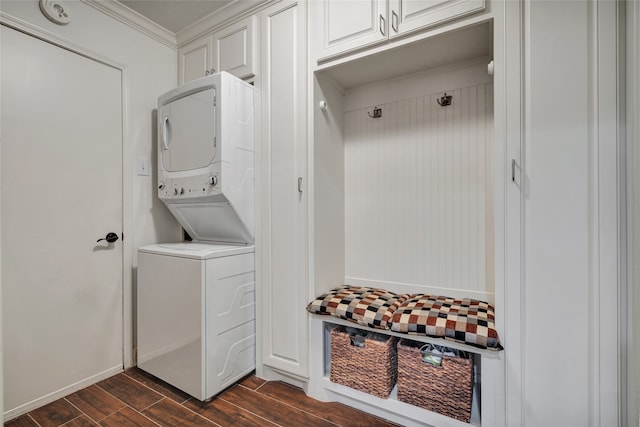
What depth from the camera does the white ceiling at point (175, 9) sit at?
6.39 feet

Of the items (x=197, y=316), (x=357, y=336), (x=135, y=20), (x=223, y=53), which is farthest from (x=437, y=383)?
(x=135, y=20)

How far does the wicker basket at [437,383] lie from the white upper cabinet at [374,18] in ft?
5.17

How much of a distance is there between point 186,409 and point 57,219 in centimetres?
131

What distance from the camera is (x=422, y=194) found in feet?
5.96

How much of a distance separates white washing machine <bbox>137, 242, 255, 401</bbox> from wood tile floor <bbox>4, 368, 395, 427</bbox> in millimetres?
74

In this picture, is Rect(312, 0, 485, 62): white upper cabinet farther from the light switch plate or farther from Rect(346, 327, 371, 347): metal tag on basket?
Rect(346, 327, 371, 347): metal tag on basket

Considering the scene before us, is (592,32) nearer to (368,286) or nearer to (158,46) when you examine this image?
(368,286)

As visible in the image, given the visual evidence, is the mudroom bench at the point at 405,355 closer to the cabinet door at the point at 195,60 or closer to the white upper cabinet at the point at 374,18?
the white upper cabinet at the point at 374,18

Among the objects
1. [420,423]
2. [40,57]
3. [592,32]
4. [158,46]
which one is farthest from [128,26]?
[420,423]

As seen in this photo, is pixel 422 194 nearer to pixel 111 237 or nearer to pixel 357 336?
pixel 357 336

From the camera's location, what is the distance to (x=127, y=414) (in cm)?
153

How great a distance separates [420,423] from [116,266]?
2046 mm

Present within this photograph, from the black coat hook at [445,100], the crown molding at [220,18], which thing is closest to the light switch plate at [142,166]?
the crown molding at [220,18]

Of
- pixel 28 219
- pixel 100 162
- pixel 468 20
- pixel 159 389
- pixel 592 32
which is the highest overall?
pixel 468 20
